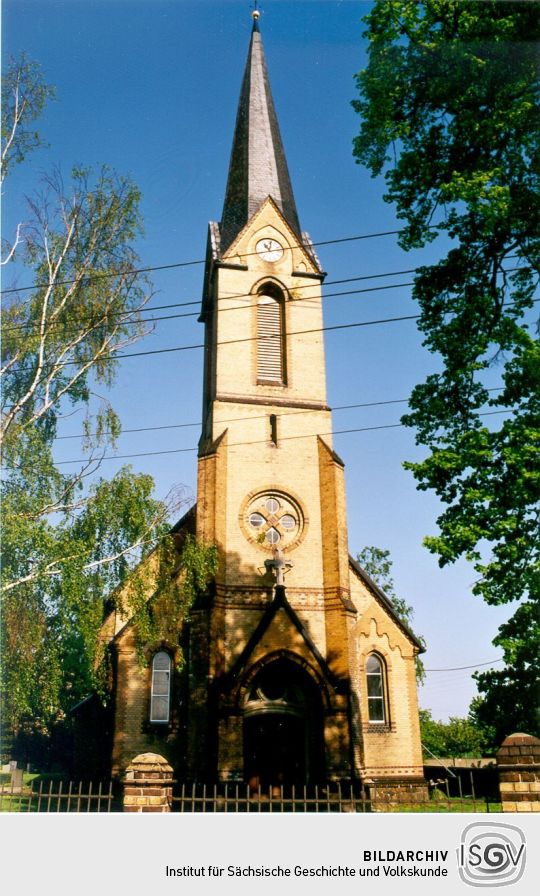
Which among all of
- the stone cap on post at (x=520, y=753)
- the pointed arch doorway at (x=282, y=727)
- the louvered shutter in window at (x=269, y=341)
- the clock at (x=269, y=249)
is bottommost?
the stone cap on post at (x=520, y=753)

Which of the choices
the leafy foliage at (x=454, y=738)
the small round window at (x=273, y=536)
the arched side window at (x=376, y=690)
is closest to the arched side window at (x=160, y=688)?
the small round window at (x=273, y=536)

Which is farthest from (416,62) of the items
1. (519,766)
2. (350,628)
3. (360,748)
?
(360,748)

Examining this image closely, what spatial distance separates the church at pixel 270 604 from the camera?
18656 millimetres

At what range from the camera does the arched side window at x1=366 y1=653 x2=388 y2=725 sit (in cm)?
2120

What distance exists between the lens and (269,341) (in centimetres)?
2397

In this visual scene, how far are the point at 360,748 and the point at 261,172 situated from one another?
20276 millimetres

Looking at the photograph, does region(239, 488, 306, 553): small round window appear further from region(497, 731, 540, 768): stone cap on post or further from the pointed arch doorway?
region(497, 731, 540, 768): stone cap on post

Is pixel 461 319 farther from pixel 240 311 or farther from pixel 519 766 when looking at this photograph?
pixel 240 311

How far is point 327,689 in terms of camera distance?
18.8m

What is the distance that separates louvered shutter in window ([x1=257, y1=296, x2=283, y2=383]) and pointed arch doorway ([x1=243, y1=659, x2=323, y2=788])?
9.35 m

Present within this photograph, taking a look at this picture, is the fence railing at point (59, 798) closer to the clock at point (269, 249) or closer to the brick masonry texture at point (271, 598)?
the brick masonry texture at point (271, 598)

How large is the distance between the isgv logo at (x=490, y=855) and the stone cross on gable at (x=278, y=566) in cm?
1278

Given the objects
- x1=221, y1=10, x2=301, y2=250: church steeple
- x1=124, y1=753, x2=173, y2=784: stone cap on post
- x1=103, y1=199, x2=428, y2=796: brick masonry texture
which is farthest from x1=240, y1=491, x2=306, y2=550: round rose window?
x1=124, y1=753, x2=173, y2=784: stone cap on post

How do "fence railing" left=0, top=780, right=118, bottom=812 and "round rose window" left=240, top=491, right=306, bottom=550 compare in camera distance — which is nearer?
"fence railing" left=0, top=780, right=118, bottom=812
